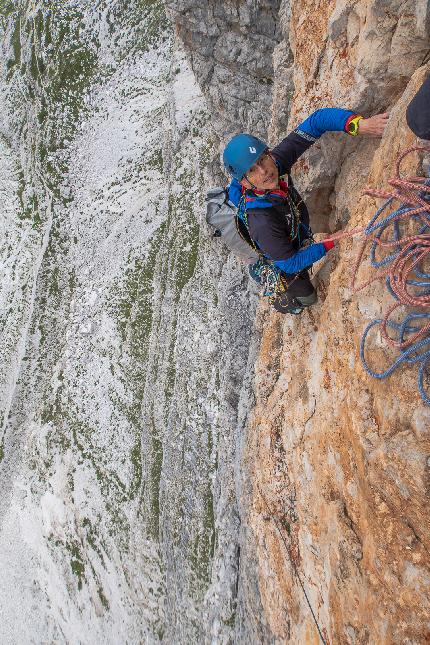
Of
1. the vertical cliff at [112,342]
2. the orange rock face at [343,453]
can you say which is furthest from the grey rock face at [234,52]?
the vertical cliff at [112,342]

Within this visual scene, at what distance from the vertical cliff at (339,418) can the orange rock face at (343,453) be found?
3 cm

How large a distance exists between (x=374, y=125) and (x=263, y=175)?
2.20 meters

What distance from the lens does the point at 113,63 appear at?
32438 mm

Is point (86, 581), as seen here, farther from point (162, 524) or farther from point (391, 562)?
point (391, 562)

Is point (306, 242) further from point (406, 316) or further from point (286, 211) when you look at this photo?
point (406, 316)

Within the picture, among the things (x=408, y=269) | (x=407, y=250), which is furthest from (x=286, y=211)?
(x=408, y=269)

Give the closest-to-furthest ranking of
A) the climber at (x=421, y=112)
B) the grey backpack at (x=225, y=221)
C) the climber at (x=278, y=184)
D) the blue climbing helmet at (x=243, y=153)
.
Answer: the climber at (x=421, y=112) → the blue climbing helmet at (x=243, y=153) → the climber at (x=278, y=184) → the grey backpack at (x=225, y=221)

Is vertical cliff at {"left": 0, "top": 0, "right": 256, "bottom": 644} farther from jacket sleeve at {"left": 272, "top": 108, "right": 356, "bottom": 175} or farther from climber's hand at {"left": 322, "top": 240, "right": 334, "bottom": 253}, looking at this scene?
jacket sleeve at {"left": 272, "top": 108, "right": 356, "bottom": 175}

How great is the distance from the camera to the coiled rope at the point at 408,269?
5.67 m

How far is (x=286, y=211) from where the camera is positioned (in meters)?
8.19

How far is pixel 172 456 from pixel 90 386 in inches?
290

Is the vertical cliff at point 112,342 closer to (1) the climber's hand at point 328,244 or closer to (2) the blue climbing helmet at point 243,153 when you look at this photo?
(1) the climber's hand at point 328,244

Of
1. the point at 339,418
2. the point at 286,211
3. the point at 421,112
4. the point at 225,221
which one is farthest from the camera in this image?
the point at 225,221

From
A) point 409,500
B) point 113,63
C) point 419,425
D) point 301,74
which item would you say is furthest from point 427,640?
point 113,63
